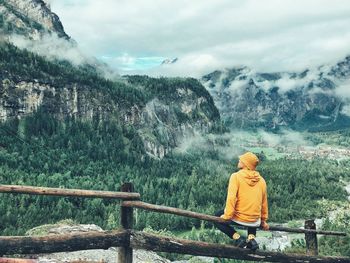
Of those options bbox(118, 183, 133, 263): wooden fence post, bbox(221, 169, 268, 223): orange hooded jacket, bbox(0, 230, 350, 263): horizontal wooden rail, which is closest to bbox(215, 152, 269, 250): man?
bbox(221, 169, 268, 223): orange hooded jacket

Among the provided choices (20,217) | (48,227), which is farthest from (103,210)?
(48,227)

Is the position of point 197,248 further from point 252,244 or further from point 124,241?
point 124,241

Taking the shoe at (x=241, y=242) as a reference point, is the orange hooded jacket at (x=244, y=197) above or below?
above

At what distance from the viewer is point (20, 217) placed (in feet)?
454

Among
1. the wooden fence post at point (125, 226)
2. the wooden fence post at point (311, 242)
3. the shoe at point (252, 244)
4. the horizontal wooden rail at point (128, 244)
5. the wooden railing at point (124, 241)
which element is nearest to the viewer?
the horizontal wooden rail at point (128, 244)

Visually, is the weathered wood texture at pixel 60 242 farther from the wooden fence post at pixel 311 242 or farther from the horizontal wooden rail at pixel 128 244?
the wooden fence post at pixel 311 242

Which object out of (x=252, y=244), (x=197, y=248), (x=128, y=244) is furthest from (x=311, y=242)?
(x=128, y=244)

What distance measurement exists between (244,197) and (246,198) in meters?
A: 0.07

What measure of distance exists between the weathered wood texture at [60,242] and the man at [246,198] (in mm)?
3582

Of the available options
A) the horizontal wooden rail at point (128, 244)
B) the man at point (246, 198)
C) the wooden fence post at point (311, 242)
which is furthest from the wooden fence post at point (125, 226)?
the wooden fence post at point (311, 242)

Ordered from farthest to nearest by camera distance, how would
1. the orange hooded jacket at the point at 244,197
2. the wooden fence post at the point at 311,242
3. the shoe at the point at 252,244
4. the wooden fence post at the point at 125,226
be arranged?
1. the wooden fence post at the point at 311,242
2. the shoe at the point at 252,244
3. the orange hooded jacket at the point at 244,197
4. the wooden fence post at the point at 125,226

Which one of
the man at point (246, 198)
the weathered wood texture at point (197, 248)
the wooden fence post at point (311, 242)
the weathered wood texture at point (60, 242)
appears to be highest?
the man at point (246, 198)

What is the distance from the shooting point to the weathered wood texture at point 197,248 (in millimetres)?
14773

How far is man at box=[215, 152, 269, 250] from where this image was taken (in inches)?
594
